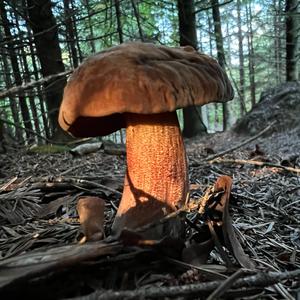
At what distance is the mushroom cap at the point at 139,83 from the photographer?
1150 millimetres

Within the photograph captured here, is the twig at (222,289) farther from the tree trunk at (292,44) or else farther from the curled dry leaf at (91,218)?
the tree trunk at (292,44)

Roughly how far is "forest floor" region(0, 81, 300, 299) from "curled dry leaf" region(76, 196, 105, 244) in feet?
0.27

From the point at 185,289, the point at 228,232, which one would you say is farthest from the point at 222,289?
the point at 228,232

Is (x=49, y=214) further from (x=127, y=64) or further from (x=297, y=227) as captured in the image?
(x=297, y=227)

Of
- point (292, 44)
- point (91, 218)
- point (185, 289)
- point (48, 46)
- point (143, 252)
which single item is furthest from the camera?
point (292, 44)

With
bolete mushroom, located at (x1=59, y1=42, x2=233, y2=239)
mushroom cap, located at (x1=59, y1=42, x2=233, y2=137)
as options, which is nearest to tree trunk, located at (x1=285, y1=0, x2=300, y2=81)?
bolete mushroom, located at (x1=59, y1=42, x2=233, y2=239)

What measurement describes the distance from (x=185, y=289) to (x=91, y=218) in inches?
16.8

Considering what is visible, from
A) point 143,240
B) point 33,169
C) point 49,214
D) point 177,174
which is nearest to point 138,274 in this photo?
point 143,240

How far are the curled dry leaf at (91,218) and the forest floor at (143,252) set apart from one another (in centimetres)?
8

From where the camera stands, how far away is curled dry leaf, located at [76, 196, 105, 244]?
1.07 metres

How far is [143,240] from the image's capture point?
960 millimetres

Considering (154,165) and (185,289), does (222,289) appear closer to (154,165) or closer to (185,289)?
(185,289)

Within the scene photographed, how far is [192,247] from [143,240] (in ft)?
0.62

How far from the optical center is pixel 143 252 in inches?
38.4
